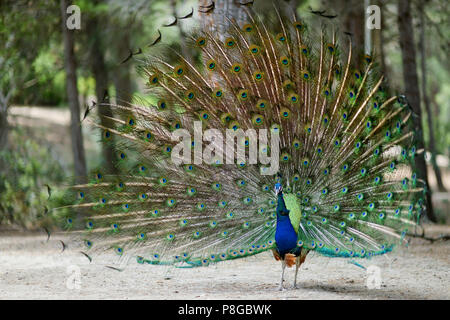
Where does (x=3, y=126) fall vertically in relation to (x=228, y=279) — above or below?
above

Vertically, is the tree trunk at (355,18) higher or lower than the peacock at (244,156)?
higher

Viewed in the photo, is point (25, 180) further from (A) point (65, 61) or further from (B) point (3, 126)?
(A) point (65, 61)

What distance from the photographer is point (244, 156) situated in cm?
833

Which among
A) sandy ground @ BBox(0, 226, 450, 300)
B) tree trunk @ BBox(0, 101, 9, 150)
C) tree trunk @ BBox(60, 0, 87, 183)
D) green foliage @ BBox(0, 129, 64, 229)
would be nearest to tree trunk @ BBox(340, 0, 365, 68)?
tree trunk @ BBox(60, 0, 87, 183)

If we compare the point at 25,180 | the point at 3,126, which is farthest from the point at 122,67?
the point at 25,180

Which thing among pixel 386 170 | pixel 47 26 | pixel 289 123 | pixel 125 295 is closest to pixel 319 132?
pixel 289 123

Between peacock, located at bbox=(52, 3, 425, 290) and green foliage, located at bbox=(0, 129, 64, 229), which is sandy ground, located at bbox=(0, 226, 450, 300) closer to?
peacock, located at bbox=(52, 3, 425, 290)

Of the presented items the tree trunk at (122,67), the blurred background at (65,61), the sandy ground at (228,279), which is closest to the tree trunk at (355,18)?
the blurred background at (65,61)

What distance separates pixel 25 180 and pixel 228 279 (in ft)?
35.0

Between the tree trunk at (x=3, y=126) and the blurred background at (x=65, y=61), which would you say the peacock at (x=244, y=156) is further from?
the tree trunk at (x=3, y=126)

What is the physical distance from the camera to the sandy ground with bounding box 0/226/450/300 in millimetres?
8031

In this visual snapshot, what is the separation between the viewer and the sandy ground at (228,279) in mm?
8031

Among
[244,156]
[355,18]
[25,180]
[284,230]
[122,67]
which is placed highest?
[355,18]

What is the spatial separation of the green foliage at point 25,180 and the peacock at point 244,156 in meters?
7.50
